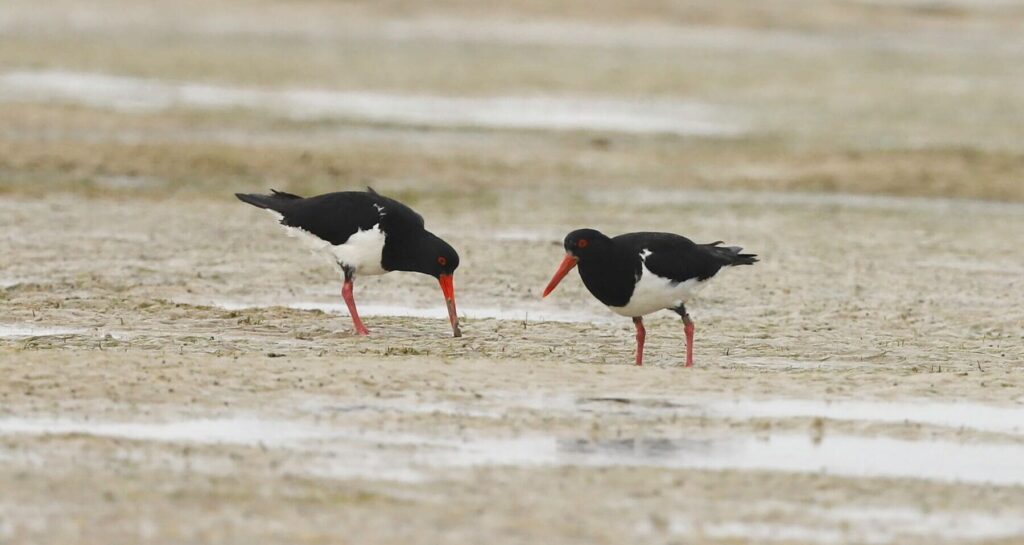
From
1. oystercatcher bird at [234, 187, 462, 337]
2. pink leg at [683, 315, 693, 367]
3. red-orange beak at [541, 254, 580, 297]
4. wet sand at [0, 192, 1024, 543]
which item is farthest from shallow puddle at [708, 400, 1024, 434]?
oystercatcher bird at [234, 187, 462, 337]

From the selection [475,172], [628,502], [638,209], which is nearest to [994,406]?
[628,502]

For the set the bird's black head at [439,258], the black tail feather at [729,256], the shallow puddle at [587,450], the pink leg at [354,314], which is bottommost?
the shallow puddle at [587,450]

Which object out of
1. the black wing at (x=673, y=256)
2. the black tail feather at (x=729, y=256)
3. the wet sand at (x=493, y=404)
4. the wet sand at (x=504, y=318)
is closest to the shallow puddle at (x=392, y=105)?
the wet sand at (x=504, y=318)

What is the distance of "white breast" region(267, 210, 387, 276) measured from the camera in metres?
12.2

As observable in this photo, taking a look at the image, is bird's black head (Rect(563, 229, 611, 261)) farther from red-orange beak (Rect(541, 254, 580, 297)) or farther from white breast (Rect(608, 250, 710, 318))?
white breast (Rect(608, 250, 710, 318))

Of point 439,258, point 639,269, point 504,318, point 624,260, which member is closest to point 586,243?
point 624,260

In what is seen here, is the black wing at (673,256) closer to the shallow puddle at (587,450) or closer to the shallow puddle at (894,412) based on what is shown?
the shallow puddle at (894,412)

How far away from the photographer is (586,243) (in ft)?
35.1

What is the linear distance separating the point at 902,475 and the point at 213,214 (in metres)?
11.2

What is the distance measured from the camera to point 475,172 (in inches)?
854

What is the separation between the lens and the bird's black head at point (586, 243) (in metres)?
10.7

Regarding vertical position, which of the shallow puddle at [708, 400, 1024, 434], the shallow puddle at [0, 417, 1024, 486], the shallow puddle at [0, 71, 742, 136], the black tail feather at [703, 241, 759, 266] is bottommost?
the shallow puddle at [0, 417, 1024, 486]

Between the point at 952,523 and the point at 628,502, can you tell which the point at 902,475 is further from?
the point at 628,502

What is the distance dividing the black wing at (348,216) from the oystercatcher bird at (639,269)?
1632 millimetres
